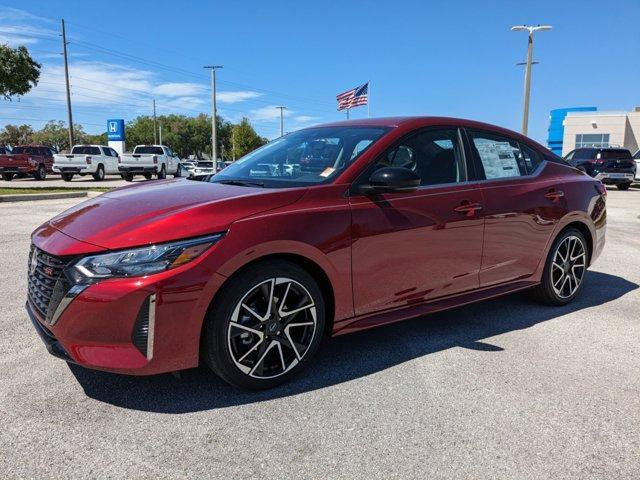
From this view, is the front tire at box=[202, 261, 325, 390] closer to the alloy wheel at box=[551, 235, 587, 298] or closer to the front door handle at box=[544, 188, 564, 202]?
the front door handle at box=[544, 188, 564, 202]

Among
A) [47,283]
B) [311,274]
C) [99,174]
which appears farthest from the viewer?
A: [99,174]

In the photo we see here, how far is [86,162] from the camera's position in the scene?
89.0 ft

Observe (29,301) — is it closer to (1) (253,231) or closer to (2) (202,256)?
(2) (202,256)

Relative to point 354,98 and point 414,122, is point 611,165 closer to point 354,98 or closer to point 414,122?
point 354,98

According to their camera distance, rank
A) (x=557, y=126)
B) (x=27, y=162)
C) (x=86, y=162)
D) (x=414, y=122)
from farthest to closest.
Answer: (x=557, y=126) → (x=27, y=162) → (x=86, y=162) → (x=414, y=122)

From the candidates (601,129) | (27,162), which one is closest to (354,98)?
(27,162)

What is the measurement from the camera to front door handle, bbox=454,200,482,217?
386 cm

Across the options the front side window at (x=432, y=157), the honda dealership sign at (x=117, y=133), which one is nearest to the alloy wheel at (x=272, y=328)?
the front side window at (x=432, y=157)

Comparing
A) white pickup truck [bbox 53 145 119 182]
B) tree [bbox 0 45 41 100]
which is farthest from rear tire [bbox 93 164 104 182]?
tree [bbox 0 45 41 100]

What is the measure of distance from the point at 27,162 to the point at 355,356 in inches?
1129

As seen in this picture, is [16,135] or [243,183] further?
[16,135]

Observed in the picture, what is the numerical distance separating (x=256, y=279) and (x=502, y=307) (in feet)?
9.40

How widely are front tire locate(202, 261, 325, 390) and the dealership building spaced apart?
176 feet

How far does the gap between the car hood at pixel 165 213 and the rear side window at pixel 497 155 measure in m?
1.76
